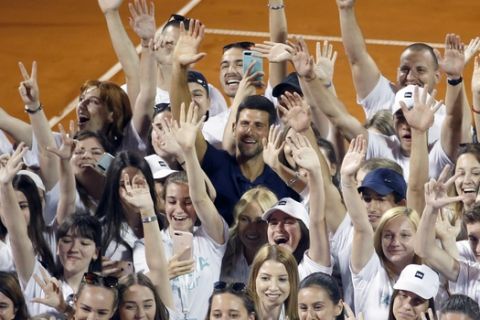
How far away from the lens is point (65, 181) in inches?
451

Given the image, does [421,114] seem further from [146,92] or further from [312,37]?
[312,37]

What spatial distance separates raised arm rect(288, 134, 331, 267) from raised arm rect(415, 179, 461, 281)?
0.65 metres

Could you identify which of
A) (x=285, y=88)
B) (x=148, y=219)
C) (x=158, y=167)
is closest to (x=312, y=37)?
(x=285, y=88)

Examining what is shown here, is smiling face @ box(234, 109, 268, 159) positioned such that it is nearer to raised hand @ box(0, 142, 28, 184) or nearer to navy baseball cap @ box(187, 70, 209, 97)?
navy baseball cap @ box(187, 70, 209, 97)

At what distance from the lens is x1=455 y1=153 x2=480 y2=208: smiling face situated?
1128 cm

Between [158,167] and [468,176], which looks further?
[158,167]

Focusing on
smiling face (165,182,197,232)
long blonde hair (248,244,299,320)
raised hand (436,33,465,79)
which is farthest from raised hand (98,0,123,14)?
long blonde hair (248,244,299,320)

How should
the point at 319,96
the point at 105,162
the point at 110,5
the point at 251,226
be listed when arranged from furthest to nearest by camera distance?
the point at 110,5 → the point at 319,96 → the point at 105,162 → the point at 251,226

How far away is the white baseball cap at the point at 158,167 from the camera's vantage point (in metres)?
11.6

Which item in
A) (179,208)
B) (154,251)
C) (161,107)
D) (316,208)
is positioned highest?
(161,107)

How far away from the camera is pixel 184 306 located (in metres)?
11.0

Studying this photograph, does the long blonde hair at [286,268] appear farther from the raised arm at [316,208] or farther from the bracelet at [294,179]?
the bracelet at [294,179]

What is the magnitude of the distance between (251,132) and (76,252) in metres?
1.75

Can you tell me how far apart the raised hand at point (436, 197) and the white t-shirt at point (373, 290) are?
613 millimetres
